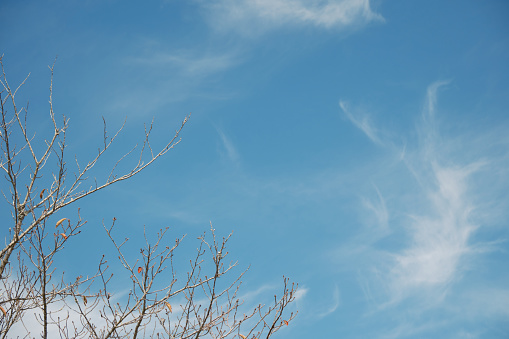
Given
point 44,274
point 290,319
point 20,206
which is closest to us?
point 44,274

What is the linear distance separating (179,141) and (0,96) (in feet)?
8.18

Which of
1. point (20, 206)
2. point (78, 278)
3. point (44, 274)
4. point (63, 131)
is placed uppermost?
point (63, 131)

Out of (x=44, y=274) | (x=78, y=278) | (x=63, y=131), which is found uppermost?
(x=63, y=131)

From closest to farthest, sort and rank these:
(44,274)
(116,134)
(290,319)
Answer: (44,274), (116,134), (290,319)

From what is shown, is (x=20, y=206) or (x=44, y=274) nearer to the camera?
(x=44, y=274)

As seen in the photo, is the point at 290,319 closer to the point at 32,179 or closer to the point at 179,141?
the point at 179,141

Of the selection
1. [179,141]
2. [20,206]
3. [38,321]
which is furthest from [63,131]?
[38,321]

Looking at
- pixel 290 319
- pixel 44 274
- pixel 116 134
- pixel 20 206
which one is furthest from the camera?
pixel 290 319

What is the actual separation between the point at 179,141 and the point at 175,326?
2900 mm

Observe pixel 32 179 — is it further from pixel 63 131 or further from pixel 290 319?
pixel 290 319

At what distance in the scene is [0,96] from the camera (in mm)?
5414

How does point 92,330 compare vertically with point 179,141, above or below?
below

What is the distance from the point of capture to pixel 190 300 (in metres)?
6.09

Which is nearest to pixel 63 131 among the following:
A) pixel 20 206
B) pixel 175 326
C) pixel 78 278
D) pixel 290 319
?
pixel 20 206
